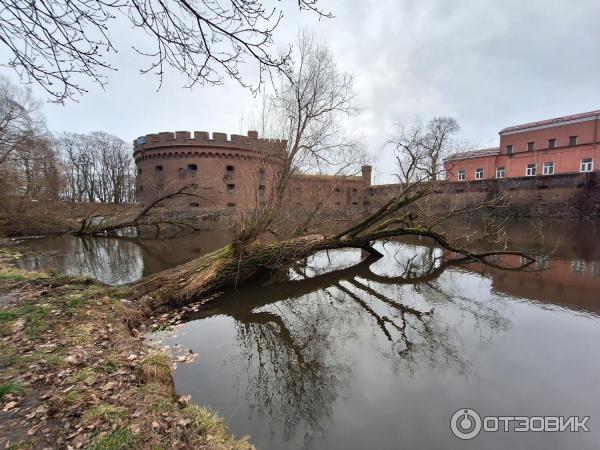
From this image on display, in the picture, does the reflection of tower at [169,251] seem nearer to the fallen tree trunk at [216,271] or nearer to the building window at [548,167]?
the fallen tree trunk at [216,271]

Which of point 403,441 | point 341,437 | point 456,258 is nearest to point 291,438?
point 341,437

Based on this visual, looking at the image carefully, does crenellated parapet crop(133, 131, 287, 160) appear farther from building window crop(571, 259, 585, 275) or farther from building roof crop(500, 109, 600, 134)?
building roof crop(500, 109, 600, 134)

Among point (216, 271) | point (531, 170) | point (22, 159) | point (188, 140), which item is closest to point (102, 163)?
point (188, 140)

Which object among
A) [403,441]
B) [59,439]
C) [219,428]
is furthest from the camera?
[403,441]

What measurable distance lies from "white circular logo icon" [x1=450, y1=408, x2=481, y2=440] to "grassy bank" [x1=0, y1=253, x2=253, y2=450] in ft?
6.42

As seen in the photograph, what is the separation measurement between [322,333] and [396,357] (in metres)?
1.21

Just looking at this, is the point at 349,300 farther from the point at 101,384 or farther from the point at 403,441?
the point at 101,384

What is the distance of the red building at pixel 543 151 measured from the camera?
24.2 metres

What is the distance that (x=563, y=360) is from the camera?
370 cm

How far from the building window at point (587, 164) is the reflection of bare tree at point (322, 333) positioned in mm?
27112

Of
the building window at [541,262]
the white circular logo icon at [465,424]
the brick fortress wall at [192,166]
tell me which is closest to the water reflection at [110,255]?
the white circular logo icon at [465,424]

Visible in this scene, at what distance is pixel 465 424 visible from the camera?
2.70 m

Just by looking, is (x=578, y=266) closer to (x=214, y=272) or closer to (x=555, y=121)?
(x=214, y=272)

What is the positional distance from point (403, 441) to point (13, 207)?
65.1ft
